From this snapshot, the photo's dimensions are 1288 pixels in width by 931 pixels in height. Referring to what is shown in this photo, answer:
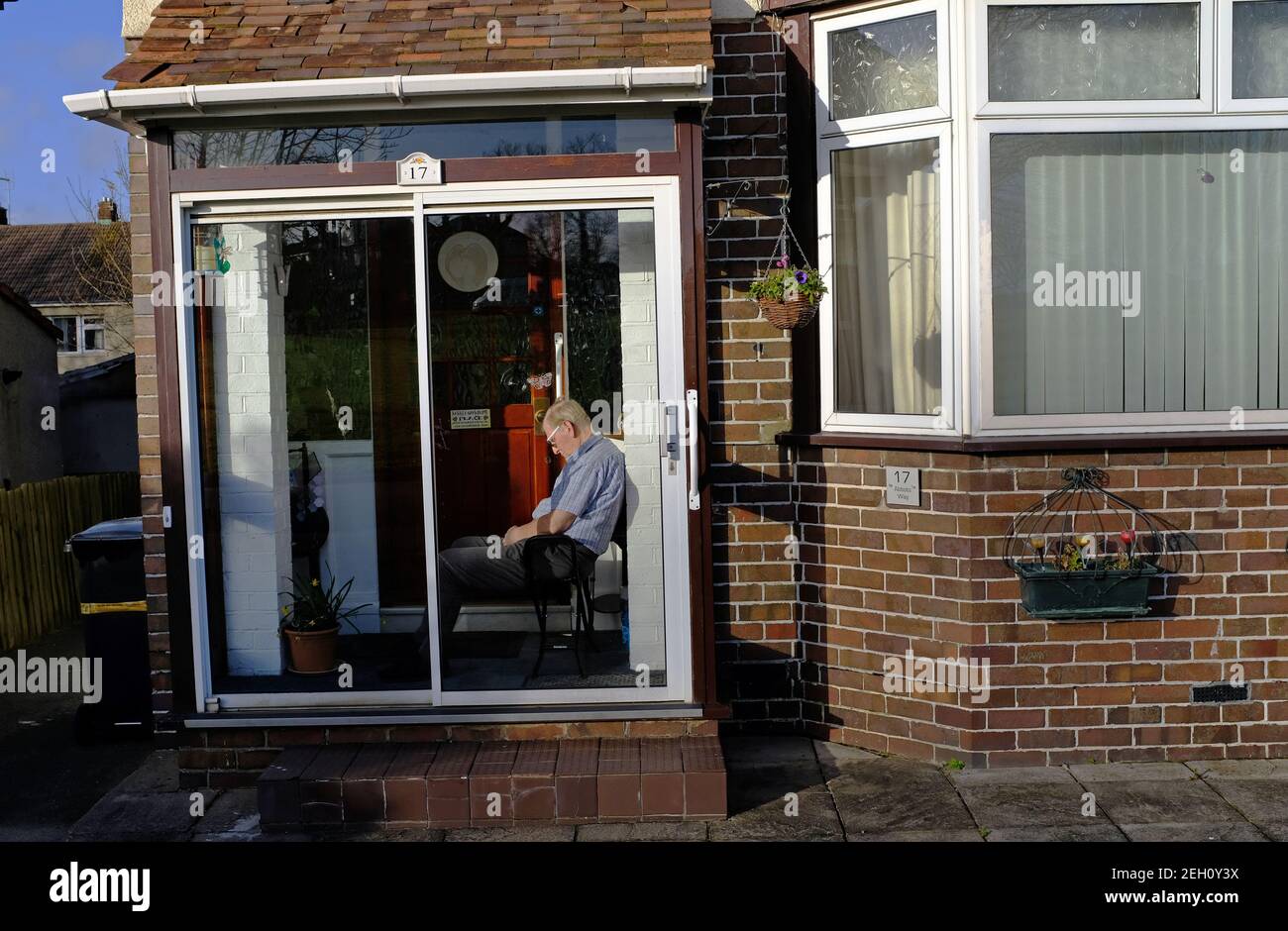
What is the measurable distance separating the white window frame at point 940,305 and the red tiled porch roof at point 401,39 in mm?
961

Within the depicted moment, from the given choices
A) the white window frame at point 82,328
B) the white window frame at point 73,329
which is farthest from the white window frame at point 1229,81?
the white window frame at point 73,329

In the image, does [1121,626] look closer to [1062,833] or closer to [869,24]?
[1062,833]

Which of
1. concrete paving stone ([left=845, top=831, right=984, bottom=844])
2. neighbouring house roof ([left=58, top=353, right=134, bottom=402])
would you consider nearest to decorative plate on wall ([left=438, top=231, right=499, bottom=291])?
concrete paving stone ([left=845, top=831, right=984, bottom=844])

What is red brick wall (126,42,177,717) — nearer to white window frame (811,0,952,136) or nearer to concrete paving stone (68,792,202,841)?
concrete paving stone (68,792,202,841)

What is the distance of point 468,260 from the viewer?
6406 mm

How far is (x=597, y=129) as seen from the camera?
5293 mm

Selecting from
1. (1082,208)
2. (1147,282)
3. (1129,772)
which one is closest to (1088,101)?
(1082,208)

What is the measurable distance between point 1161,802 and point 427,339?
12.0 ft

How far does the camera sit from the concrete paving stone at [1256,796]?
4820 mm

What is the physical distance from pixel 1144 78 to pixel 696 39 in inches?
79.3

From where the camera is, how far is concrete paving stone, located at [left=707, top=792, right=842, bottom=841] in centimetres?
476

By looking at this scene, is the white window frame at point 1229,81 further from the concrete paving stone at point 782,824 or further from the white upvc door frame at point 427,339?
the concrete paving stone at point 782,824

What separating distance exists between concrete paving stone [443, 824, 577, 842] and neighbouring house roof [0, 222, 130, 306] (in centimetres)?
2739

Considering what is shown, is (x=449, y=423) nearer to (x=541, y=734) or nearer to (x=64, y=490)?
(x=541, y=734)
